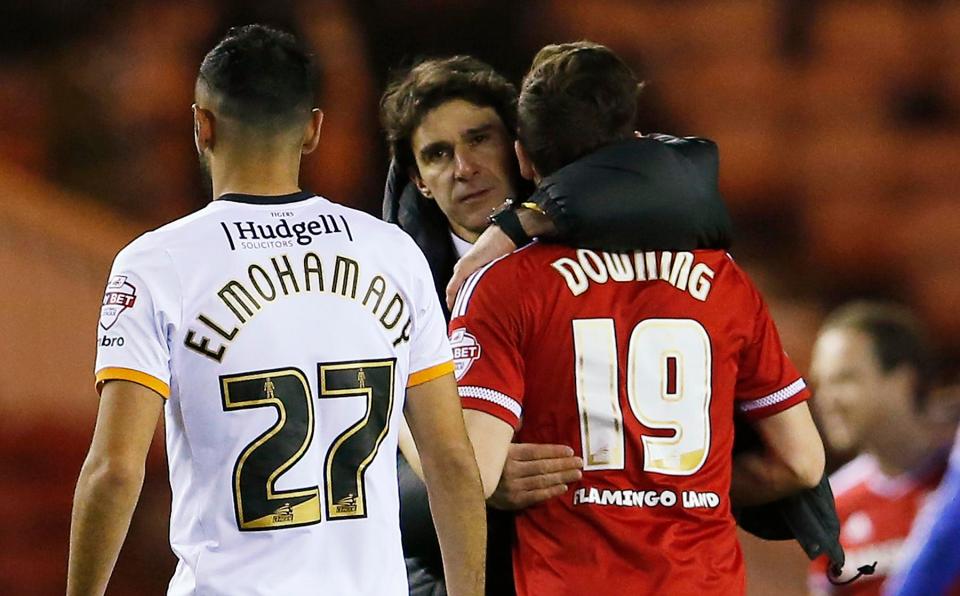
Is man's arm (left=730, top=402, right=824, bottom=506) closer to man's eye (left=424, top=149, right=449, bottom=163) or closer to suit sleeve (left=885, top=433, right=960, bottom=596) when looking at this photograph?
suit sleeve (left=885, top=433, right=960, bottom=596)

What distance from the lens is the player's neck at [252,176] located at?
187cm

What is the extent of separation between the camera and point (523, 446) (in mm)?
2162

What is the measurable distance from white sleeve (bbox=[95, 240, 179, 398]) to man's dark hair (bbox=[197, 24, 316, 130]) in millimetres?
236

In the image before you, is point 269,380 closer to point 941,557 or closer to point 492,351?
point 492,351

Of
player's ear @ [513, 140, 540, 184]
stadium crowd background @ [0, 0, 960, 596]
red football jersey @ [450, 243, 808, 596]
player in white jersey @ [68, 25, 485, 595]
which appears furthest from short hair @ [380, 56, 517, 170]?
stadium crowd background @ [0, 0, 960, 596]

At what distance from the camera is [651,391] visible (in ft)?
7.09

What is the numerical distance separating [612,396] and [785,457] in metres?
0.36

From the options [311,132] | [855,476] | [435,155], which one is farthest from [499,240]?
[855,476]

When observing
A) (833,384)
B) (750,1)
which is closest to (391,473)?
(833,384)

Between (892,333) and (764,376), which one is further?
(892,333)

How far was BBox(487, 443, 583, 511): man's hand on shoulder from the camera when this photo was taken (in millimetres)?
2119

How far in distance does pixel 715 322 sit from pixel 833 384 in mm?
2145

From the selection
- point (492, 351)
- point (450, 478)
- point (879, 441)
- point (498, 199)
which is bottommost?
point (879, 441)

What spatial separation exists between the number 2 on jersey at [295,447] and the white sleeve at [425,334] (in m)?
0.09
